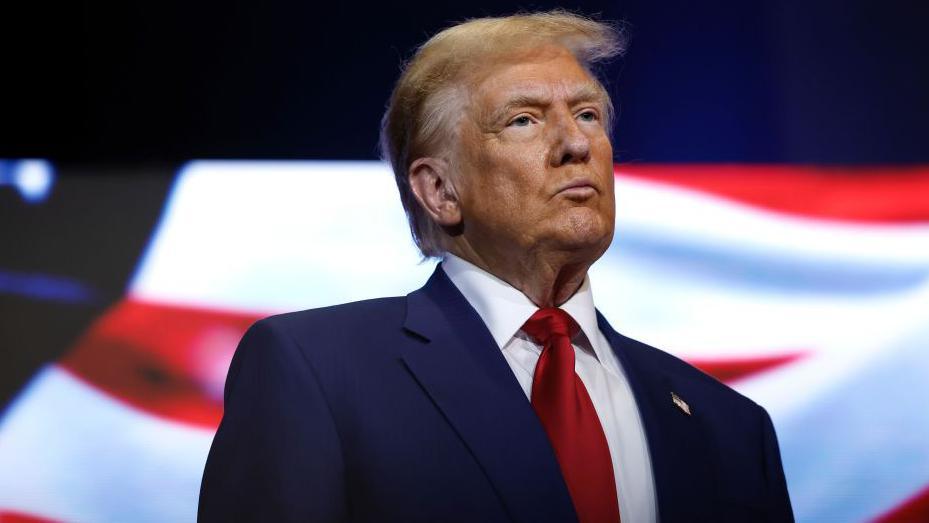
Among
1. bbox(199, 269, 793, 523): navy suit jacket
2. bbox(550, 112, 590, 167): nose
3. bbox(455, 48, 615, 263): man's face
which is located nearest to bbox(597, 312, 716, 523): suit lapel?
bbox(199, 269, 793, 523): navy suit jacket

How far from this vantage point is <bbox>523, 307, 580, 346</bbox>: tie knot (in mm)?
1717

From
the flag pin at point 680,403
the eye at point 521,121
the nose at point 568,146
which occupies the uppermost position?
the eye at point 521,121

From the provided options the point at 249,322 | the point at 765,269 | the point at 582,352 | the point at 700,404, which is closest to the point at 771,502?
the point at 700,404

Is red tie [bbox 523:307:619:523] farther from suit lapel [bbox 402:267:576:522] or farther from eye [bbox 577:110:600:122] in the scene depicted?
eye [bbox 577:110:600:122]

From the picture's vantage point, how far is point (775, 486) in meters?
1.86

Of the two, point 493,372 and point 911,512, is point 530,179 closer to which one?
point 493,372

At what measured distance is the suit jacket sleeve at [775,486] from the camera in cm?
183

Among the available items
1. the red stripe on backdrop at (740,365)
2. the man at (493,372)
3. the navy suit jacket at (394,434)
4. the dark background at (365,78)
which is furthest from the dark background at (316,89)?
the navy suit jacket at (394,434)

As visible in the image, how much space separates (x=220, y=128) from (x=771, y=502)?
5.23 feet

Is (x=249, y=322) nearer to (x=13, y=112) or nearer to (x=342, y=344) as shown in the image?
(x=13, y=112)

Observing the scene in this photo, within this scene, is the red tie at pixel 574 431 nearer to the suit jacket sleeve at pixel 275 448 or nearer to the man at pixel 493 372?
the man at pixel 493 372

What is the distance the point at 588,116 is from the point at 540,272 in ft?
1.03

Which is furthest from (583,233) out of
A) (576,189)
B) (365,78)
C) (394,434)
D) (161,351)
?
(161,351)

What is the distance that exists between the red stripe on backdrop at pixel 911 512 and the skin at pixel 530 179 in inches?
47.3
